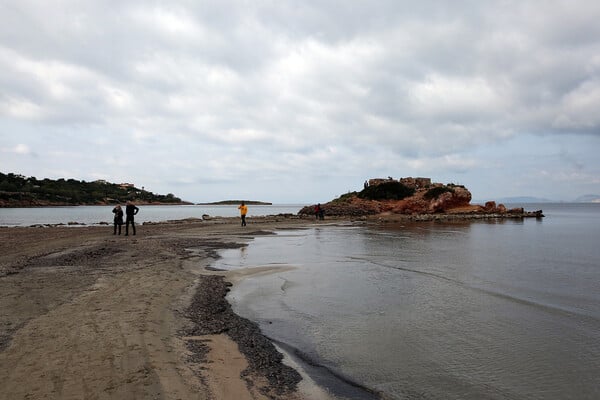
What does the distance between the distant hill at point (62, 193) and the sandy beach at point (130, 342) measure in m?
98.5

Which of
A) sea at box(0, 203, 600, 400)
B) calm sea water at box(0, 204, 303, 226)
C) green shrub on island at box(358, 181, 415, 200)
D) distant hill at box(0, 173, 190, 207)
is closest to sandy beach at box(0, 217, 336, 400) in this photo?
sea at box(0, 203, 600, 400)

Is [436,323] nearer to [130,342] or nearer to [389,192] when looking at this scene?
[130,342]

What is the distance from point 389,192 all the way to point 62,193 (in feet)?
367

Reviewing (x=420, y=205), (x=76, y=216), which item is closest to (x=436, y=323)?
(x=420, y=205)

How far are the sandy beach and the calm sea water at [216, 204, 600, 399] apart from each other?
82 centimetres

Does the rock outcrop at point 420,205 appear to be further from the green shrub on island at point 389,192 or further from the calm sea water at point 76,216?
the calm sea water at point 76,216

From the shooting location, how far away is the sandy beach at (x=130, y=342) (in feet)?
14.9

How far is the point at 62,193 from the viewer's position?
12688 centimetres

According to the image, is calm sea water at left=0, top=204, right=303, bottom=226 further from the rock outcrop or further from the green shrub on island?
the green shrub on island

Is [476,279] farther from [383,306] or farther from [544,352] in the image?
[544,352]

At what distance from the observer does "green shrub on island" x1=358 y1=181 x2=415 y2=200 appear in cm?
6588

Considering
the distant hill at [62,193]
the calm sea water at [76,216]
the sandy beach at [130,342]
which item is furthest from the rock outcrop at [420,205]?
the distant hill at [62,193]

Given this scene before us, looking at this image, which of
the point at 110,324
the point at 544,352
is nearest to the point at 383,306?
the point at 544,352

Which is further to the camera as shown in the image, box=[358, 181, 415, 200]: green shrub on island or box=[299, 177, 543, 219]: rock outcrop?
box=[358, 181, 415, 200]: green shrub on island
